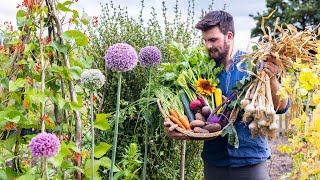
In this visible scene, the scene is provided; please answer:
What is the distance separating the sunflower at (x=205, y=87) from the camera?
114 inches

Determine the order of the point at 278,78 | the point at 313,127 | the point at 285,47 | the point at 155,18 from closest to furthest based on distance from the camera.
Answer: the point at 313,127
the point at 285,47
the point at 278,78
the point at 155,18

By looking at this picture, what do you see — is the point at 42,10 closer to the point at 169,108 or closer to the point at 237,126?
the point at 169,108

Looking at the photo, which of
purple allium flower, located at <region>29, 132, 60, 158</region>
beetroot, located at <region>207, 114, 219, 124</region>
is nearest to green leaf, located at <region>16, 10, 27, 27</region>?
purple allium flower, located at <region>29, 132, 60, 158</region>

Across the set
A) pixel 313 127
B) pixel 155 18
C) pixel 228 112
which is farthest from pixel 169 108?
pixel 155 18

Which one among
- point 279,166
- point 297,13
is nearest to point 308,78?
point 279,166

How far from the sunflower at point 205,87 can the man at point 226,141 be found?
55 mm

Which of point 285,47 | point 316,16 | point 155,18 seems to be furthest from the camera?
point 316,16

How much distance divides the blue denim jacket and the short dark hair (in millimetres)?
145

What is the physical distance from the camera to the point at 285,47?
2.37 m

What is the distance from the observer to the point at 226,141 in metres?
2.81

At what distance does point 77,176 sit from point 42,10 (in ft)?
2.63

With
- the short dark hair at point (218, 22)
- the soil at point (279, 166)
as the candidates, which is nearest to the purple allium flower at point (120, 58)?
the short dark hair at point (218, 22)

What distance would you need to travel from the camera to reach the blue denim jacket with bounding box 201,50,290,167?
2768 millimetres

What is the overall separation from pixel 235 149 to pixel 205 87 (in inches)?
14.7
